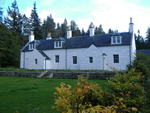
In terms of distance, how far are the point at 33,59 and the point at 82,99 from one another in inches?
977

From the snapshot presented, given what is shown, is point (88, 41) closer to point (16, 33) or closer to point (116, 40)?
point (116, 40)

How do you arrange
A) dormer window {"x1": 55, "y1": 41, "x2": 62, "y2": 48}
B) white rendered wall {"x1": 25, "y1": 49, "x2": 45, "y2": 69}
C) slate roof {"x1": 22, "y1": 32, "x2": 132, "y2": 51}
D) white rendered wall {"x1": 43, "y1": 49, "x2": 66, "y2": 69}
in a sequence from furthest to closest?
dormer window {"x1": 55, "y1": 41, "x2": 62, "y2": 48} → white rendered wall {"x1": 43, "y1": 49, "x2": 66, "y2": 69} → white rendered wall {"x1": 25, "y1": 49, "x2": 45, "y2": 69} → slate roof {"x1": 22, "y1": 32, "x2": 132, "y2": 51}

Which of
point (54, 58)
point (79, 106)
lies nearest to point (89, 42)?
point (54, 58)

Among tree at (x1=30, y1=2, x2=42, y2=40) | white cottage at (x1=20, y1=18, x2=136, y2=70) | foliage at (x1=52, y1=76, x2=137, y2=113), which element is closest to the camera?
foliage at (x1=52, y1=76, x2=137, y2=113)

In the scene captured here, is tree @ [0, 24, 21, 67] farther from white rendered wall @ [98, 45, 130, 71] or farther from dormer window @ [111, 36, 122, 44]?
dormer window @ [111, 36, 122, 44]

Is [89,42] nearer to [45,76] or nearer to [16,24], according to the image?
[45,76]

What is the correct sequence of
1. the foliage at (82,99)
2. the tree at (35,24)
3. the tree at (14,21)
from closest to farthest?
the foliage at (82,99), the tree at (14,21), the tree at (35,24)

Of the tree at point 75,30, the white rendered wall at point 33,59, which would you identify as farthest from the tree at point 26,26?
the white rendered wall at point 33,59

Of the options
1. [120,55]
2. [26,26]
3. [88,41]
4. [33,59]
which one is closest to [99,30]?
[26,26]

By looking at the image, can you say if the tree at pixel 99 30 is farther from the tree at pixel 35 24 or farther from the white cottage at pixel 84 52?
the white cottage at pixel 84 52

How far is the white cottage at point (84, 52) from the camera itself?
71.4ft

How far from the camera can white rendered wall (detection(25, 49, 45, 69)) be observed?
25.7m

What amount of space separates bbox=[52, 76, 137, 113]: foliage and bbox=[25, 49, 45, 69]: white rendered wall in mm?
22887

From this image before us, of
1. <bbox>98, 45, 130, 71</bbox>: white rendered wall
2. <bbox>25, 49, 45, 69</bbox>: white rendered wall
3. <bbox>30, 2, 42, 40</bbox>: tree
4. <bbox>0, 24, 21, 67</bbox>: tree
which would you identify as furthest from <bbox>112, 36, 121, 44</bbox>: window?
<bbox>30, 2, 42, 40</bbox>: tree
